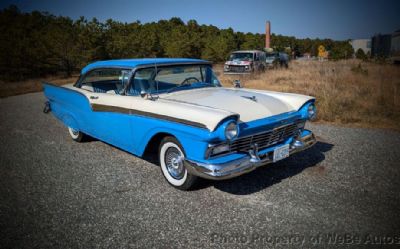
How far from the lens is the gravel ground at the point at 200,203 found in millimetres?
2514

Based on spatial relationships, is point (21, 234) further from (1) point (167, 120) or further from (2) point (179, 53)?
(2) point (179, 53)

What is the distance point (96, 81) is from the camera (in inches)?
204

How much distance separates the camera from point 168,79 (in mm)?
4023

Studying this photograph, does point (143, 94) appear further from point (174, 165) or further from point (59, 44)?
point (59, 44)

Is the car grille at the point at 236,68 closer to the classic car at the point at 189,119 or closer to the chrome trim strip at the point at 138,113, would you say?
the classic car at the point at 189,119

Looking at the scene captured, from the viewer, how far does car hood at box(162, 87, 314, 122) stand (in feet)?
10.8

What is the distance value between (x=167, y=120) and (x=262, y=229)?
146 cm

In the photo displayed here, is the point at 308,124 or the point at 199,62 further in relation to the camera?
the point at 308,124

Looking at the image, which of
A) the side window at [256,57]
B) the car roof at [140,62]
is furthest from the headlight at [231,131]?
the side window at [256,57]

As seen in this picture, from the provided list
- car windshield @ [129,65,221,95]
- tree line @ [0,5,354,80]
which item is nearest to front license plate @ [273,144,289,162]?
car windshield @ [129,65,221,95]

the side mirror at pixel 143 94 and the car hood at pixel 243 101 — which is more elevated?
the side mirror at pixel 143 94

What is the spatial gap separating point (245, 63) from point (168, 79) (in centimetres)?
1229

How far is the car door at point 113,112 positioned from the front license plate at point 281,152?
5.95 feet

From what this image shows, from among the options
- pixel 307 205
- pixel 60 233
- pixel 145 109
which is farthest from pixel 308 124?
pixel 60 233
